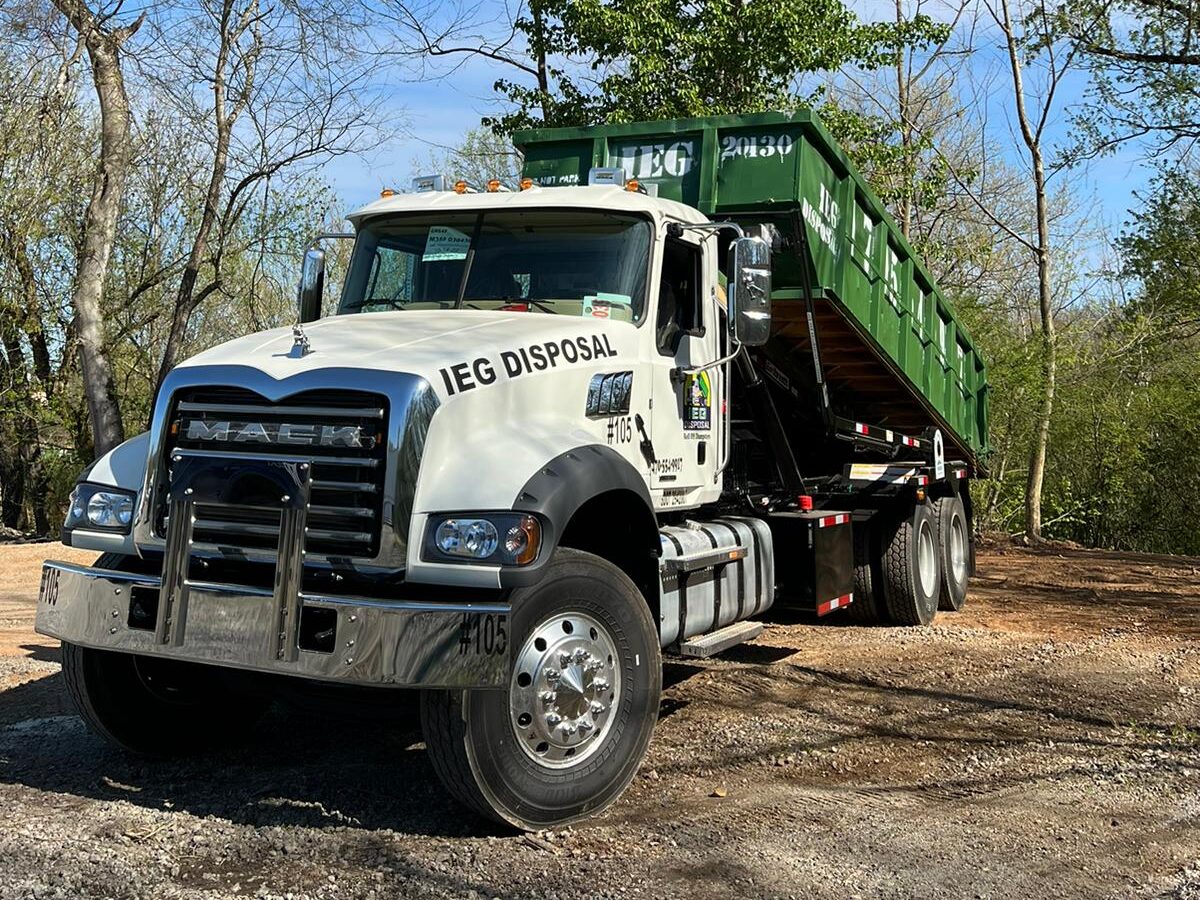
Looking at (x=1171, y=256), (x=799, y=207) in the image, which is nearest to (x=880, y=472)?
(x=799, y=207)

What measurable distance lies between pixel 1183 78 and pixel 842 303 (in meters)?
15.0

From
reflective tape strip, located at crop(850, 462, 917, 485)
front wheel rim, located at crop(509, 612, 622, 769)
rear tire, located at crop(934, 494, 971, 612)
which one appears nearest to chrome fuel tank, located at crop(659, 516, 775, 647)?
front wheel rim, located at crop(509, 612, 622, 769)

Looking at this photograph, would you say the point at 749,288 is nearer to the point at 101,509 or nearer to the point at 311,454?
the point at 311,454

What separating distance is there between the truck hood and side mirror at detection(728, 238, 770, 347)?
0.54m

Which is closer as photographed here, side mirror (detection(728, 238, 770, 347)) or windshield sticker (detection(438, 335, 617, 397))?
windshield sticker (detection(438, 335, 617, 397))

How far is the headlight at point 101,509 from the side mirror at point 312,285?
183cm

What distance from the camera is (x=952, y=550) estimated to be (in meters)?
10.3

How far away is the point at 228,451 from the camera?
14.1ft

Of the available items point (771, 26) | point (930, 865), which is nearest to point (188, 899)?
point (930, 865)

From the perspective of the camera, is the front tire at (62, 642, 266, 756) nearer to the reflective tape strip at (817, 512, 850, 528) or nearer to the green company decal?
the green company decal

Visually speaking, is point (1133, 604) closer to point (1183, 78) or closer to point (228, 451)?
point (228, 451)

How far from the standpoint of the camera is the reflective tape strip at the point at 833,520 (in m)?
7.16

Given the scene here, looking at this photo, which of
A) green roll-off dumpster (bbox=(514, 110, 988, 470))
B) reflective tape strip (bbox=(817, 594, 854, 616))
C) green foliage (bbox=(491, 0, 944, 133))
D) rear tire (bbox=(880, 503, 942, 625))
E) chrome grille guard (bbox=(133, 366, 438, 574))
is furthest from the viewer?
green foliage (bbox=(491, 0, 944, 133))

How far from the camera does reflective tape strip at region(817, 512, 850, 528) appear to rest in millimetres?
7164
